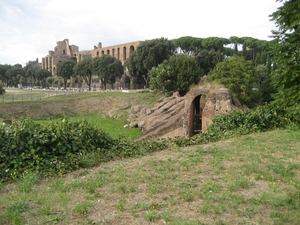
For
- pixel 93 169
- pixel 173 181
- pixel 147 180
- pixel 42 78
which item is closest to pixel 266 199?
pixel 173 181

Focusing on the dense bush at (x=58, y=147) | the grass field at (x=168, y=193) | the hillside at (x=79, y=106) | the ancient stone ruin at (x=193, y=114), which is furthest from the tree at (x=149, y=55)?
the grass field at (x=168, y=193)

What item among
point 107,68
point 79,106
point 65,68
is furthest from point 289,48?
point 65,68

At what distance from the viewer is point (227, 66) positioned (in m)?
25.6

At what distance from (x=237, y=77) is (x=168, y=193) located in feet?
69.4

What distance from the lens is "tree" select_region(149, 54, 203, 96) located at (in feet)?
91.4

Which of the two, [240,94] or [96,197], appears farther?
[240,94]

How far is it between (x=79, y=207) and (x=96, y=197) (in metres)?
0.50

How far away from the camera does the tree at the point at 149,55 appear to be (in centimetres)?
3972

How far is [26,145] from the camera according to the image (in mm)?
6391

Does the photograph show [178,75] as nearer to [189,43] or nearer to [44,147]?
[44,147]

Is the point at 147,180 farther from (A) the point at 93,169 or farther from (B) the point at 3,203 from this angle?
(B) the point at 3,203

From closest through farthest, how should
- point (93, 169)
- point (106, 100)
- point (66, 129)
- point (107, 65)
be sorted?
point (93, 169)
point (66, 129)
point (106, 100)
point (107, 65)

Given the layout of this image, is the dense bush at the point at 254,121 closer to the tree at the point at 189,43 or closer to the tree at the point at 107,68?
the tree at the point at 107,68

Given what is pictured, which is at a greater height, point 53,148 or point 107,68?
point 107,68
